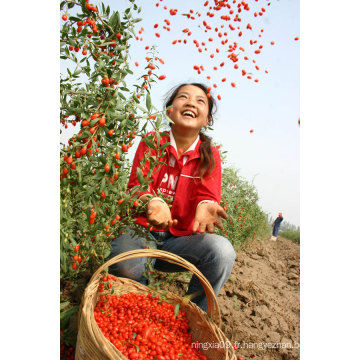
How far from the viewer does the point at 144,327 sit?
1271 mm

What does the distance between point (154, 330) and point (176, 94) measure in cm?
115

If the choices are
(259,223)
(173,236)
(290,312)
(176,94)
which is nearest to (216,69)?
(176,94)

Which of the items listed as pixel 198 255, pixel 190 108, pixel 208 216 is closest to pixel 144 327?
pixel 198 255

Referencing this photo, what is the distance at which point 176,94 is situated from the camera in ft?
5.63

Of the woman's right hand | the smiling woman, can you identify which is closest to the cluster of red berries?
the smiling woman

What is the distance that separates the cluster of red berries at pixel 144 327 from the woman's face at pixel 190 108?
860 millimetres

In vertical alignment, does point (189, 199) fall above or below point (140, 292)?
above

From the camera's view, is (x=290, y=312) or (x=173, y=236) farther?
(x=290, y=312)

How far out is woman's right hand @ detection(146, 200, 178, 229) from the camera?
4.18 ft

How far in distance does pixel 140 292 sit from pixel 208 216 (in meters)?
0.47

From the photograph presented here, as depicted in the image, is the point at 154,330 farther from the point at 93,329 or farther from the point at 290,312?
the point at 290,312

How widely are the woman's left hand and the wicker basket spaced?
0.23 meters

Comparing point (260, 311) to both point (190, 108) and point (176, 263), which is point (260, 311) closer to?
point (176, 263)

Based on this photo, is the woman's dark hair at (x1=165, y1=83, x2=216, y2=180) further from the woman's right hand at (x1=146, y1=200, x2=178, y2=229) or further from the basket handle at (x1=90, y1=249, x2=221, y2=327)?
the basket handle at (x1=90, y1=249, x2=221, y2=327)
